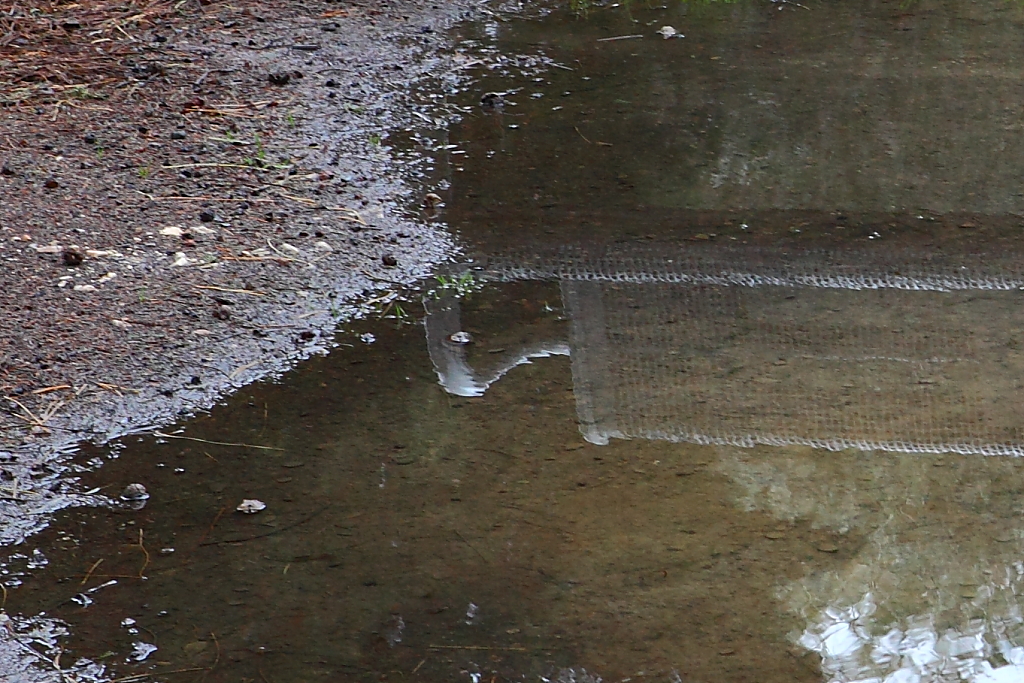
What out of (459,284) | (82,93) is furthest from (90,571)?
(82,93)

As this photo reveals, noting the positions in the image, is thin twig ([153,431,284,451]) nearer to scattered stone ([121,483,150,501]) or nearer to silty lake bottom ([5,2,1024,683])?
silty lake bottom ([5,2,1024,683])

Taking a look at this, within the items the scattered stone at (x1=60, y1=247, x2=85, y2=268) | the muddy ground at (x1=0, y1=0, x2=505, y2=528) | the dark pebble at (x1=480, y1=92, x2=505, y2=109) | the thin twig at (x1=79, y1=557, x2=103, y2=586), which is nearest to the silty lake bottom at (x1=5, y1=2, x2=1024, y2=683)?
the thin twig at (x1=79, y1=557, x2=103, y2=586)

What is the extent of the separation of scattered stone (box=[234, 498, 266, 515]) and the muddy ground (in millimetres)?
366

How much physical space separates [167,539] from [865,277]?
6.78 ft

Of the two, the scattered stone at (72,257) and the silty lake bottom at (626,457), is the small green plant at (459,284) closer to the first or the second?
the silty lake bottom at (626,457)

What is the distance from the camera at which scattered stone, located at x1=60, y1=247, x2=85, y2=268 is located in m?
3.26

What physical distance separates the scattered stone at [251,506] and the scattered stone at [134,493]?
0.21 metres

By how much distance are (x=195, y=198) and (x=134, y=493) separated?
137 cm

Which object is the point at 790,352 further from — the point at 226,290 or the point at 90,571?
the point at 90,571

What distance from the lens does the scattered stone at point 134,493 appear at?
2.51 m

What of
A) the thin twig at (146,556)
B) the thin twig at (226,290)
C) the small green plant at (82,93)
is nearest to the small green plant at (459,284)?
the thin twig at (226,290)

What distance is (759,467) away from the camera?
2646 millimetres

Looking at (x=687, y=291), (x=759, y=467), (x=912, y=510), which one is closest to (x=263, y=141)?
(x=687, y=291)

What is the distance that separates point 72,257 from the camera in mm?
3266
